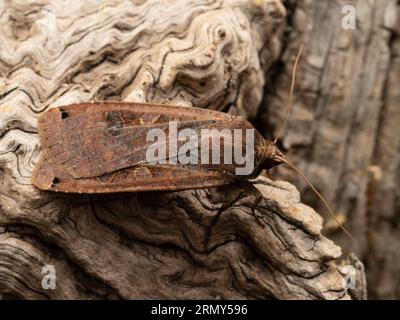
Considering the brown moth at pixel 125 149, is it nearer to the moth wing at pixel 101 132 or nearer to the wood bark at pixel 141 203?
the moth wing at pixel 101 132

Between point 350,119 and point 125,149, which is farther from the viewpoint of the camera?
point 350,119

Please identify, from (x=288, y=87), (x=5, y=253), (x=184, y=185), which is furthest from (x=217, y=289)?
(x=288, y=87)

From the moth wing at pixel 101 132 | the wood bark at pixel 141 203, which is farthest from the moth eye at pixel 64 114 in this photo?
the wood bark at pixel 141 203

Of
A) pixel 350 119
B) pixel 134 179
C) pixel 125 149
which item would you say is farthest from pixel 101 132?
pixel 350 119

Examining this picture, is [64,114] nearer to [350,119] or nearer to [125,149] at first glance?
[125,149]


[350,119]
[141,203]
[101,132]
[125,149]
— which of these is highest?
[350,119]
